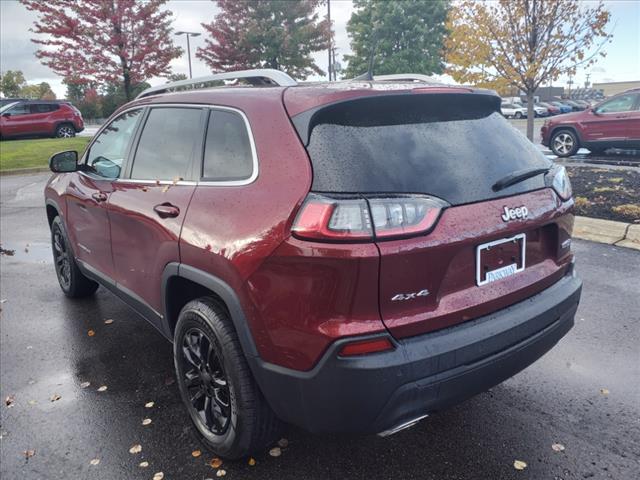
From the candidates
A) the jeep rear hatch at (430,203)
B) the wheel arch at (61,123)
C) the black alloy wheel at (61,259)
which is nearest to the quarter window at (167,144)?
the jeep rear hatch at (430,203)

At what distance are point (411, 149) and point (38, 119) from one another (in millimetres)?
25100

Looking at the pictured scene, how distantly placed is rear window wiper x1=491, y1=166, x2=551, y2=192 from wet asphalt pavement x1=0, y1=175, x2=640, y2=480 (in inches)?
52.8

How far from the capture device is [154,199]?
10.1ft

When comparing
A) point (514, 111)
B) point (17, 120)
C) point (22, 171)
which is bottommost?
point (22, 171)

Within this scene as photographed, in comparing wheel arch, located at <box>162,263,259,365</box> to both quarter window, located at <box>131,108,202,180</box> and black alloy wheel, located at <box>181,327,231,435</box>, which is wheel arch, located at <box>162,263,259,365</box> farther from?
quarter window, located at <box>131,108,202,180</box>

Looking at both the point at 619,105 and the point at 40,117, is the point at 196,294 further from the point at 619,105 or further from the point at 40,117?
the point at 40,117

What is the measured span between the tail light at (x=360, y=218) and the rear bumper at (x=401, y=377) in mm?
417

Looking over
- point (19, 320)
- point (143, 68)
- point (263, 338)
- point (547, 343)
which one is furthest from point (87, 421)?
point (143, 68)

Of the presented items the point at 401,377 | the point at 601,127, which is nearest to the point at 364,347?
the point at 401,377

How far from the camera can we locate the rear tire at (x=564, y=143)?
13.4 metres

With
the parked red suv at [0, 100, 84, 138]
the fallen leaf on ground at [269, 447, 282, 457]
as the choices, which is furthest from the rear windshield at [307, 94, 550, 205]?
the parked red suv at [0, 100, 84, 138]

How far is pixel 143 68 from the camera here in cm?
2083

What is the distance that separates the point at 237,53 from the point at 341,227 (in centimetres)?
2767

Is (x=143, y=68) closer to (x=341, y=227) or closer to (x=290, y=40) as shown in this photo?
(x=290, y=40)
